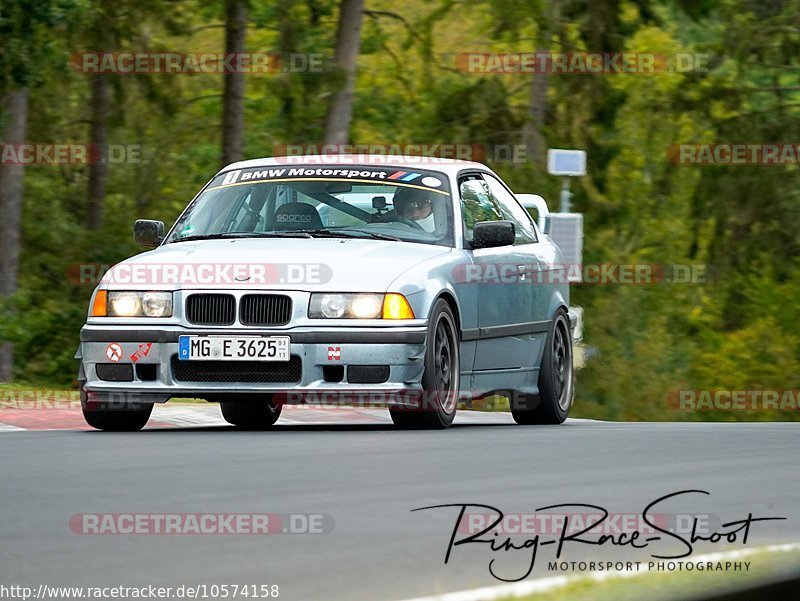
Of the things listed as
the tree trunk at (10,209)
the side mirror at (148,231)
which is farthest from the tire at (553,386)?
the tree trunk at (10,209)

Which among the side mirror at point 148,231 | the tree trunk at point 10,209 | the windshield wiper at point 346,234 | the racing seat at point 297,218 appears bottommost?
the tree trunk at point 10,209

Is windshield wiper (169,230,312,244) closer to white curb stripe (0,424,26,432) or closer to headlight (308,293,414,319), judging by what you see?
headlight (308,293,414,319)

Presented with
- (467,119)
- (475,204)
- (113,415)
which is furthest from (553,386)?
(467,119)

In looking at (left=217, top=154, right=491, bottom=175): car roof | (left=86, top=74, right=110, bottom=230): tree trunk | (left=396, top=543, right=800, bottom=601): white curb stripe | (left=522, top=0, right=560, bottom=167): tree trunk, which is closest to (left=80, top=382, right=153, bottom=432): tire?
(left=217, top=154, right=491, bottom=175): car roof

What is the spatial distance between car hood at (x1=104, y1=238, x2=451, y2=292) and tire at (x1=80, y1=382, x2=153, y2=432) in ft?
2.42

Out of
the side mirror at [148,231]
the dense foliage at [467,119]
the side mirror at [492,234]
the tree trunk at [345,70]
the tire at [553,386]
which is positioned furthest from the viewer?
the dense foliage at [467,119]

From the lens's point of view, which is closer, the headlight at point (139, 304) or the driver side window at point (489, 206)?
the headlight at point (139, 304)

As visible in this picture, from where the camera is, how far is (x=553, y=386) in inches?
514

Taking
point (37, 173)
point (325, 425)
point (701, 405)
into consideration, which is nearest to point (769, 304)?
point (701, 405)

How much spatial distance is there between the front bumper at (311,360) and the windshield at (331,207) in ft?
3.92

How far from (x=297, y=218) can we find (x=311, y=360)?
162cm

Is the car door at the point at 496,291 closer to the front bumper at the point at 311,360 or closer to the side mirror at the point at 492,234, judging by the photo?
the side mirror at the point at 492,234

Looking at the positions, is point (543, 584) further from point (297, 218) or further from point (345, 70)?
point (345, 70)

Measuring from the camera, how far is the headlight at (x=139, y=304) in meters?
10.6
